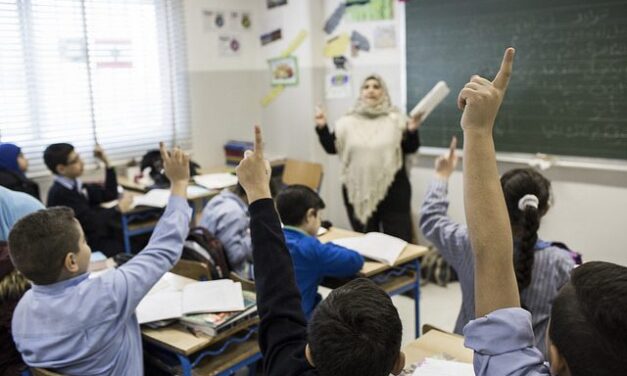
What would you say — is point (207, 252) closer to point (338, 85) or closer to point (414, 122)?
point (414, 122)

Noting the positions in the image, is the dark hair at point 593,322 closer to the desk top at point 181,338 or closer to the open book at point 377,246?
the desk top at point 181,338

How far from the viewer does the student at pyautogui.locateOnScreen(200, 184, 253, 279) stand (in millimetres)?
2781

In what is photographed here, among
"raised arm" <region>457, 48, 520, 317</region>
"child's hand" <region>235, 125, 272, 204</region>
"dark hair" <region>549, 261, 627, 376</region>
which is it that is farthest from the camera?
"child's hand" <region>235, 125, 272, 204</region>

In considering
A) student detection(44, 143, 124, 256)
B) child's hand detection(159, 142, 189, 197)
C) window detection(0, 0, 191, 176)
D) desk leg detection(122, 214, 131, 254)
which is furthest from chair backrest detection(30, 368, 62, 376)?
window detection(0, 0, 191, 176)

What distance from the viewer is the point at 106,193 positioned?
13.5 feet

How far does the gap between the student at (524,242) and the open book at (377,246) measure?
748 millimetres

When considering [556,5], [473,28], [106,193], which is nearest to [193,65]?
[106,193]

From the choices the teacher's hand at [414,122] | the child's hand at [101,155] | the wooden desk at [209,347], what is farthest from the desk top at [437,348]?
the child's hand at [101,155]

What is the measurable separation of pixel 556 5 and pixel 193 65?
10.2 feet

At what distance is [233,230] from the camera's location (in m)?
2.78

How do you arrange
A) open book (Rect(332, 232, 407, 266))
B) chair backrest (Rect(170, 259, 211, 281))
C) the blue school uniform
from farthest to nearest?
open book (Rect(332, 232, 407, 266)) → chair backrest (Rect(170, 259, 211, 281)) → the blue school uniform

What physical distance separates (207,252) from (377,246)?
2.73ft

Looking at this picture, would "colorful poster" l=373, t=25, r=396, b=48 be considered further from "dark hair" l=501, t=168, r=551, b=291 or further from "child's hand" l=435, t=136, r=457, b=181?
"dark hair" l=501, t=168, r=551, b=291

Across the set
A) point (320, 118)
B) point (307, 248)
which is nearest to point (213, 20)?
point (320, 118)
